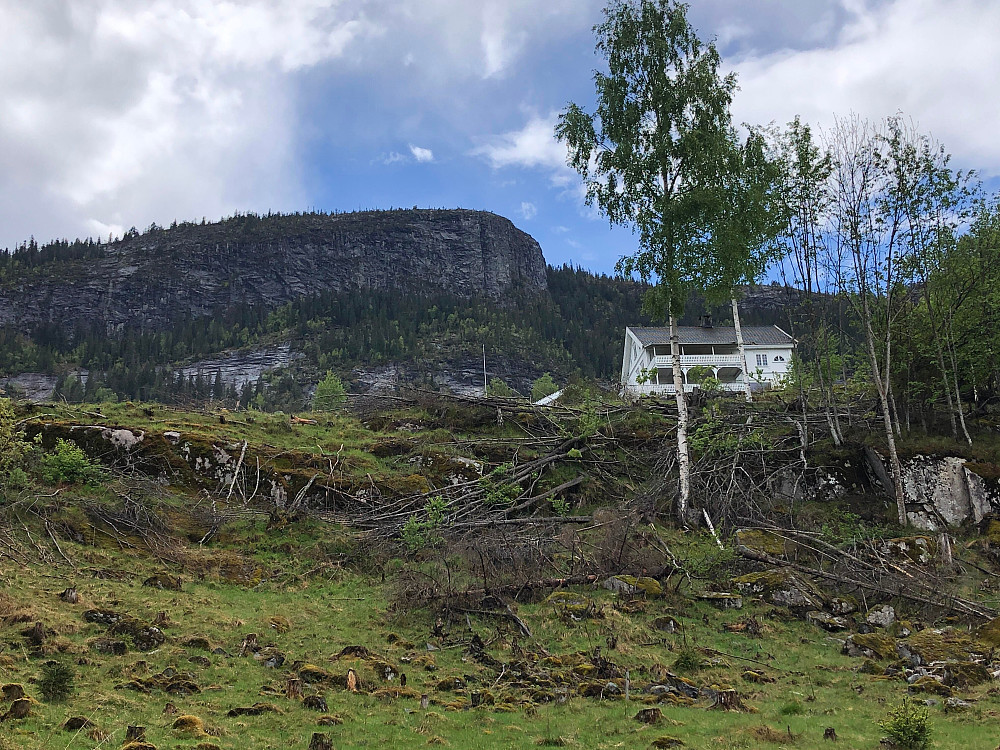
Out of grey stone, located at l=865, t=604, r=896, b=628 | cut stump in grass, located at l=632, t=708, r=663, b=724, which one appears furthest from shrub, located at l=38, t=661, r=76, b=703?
grey stone, located at l=865, t=604, r=896, b=628

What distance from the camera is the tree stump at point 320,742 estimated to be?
21.9 ft

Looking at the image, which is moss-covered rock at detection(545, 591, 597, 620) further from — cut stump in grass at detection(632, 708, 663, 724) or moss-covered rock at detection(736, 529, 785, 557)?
moss-covered rock at detection(736, 529, 785, 557)

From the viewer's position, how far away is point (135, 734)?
648 centimetres

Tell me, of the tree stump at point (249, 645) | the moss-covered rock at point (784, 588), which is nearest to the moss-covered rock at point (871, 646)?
the moss-covered rock at point (784, 588)

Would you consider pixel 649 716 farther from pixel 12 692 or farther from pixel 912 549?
pixel 912 549

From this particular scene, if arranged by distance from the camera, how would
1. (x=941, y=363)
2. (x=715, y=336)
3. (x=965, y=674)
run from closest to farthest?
(x=965, y=674), (x=941, y=363), (x=715, y=336)

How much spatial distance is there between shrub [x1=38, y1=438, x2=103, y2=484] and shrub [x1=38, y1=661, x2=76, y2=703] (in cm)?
900

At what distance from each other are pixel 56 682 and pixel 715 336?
2127 inches

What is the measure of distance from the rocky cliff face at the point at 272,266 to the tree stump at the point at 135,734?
152 metres

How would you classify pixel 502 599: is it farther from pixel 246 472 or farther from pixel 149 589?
pixel 246 472

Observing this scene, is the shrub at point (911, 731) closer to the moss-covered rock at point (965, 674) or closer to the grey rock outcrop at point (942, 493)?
the moss-covered rock at point (965, 674)

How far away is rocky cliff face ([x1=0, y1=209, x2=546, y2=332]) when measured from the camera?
15462cm

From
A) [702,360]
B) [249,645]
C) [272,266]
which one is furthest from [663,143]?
[272,266]

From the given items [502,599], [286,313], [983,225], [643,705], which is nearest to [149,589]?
[502,599]
